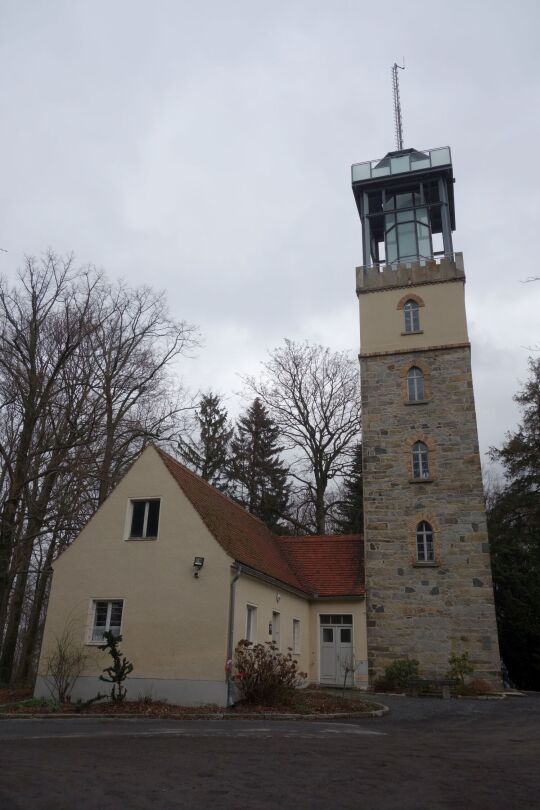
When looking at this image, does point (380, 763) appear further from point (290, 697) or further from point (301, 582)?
point (301, 582)

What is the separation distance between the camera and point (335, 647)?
2167 cm

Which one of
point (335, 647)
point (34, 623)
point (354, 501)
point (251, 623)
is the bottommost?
point (335, 647)

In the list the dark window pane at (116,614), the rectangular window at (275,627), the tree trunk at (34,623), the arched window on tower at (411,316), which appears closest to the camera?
the dark window pane at (116,614)

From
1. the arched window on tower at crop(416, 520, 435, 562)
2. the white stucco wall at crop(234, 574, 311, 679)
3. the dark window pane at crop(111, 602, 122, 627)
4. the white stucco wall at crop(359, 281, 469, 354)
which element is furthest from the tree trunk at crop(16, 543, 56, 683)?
the white stucco wall at crop(359, 281, 469, 354)

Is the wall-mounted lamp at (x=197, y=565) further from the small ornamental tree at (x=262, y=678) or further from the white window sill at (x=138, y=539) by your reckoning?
the small ornamental tree at (x=262, y=678)

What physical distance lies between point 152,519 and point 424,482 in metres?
9.31

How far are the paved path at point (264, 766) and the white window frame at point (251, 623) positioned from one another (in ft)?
15.9

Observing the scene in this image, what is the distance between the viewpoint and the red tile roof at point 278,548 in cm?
1777

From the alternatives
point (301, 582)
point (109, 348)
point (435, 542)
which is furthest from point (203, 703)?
point (109, 348)

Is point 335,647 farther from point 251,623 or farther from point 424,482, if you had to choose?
point 424,482

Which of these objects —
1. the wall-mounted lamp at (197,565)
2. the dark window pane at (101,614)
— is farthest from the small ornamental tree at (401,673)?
the dark window pane at (101,614)

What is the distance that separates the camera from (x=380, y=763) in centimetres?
761

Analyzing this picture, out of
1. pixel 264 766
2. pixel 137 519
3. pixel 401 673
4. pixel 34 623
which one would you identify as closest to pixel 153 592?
pixel 137 519

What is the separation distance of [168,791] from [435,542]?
16663 millimetres
